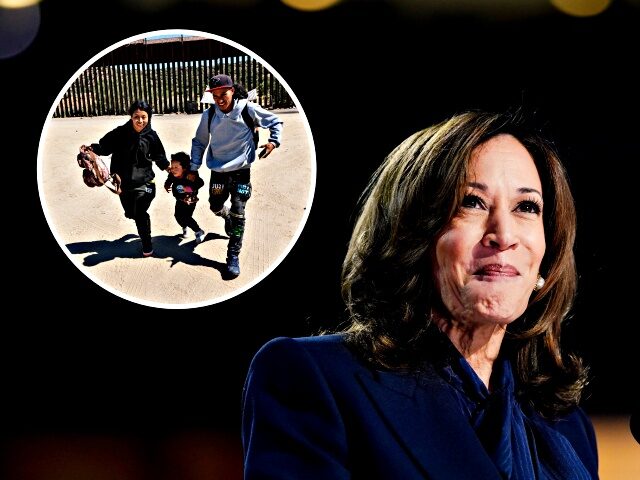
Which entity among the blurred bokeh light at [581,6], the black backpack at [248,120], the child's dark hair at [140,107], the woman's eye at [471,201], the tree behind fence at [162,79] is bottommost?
the woman's eye at [471,201]

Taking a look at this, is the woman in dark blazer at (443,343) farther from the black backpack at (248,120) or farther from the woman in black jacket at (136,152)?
the woman in black jacket at (136,152)

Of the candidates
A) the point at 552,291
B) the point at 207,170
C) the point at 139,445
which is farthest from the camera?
the point at 139,445

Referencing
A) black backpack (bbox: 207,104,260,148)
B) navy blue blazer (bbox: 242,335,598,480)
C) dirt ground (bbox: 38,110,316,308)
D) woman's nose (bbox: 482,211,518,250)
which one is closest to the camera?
navy blue blazer (bbox: 242,335,598,480)

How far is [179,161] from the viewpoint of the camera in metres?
2.44

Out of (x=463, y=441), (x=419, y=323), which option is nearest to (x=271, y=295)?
(x=419, y=323)

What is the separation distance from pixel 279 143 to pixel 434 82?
504mm

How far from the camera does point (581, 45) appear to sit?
246 centimetres

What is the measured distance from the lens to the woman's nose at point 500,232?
46.3 inches

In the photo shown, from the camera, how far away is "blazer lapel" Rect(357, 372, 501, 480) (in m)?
1.09

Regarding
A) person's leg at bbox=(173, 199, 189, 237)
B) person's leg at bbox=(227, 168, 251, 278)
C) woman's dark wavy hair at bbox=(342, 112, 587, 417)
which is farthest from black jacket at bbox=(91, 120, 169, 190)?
woman's dark wavy hair at bbox=(342, 112, 587, 417)

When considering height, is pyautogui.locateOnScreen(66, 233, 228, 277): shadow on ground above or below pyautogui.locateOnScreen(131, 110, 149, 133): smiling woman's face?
below

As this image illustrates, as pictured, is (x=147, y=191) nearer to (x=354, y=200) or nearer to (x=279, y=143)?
(x=279, y=143)

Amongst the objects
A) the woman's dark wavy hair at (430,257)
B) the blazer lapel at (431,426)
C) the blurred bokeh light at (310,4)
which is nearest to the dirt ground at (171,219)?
the blurred bokeh light at (310,4)

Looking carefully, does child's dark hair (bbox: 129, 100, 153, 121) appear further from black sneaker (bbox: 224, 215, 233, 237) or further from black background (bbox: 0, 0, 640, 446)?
black sneaker (bbox: 224, 215, 233, 237)
